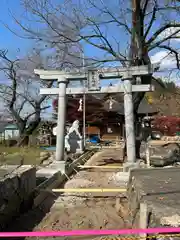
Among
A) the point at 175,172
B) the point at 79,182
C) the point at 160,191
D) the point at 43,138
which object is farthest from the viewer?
the point at 43,138

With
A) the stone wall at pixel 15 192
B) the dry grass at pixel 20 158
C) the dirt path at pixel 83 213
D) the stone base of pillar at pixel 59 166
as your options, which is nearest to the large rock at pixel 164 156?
the dirt path at pixel 83 213

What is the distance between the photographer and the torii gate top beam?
995cm

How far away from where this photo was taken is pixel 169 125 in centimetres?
4084

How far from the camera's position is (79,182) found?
9305 mm

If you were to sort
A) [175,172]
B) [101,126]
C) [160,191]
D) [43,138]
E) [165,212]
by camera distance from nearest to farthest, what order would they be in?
[165,212] → [160,191] → [175,172] → [43,138] → [101,126]

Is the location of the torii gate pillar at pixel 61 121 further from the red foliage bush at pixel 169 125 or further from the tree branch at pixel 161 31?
the red foliage bush at pixel 169 125

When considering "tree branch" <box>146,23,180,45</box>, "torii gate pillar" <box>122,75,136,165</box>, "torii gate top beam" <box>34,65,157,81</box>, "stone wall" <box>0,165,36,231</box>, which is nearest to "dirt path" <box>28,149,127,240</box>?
"stone wall" <box>0,165,36,231</box>

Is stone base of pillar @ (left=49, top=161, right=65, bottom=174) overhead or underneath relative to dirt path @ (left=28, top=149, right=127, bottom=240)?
overhead

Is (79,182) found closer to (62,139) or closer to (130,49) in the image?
(62,139)

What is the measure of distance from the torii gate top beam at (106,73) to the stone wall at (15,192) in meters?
4.83

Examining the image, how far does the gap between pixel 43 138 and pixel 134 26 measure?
23.0 m

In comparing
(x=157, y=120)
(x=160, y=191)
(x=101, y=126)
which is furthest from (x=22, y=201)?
(x=157, y=120)

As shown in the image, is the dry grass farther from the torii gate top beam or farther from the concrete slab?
the concrete slab

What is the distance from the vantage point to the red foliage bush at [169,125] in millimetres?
40750
